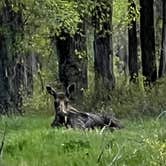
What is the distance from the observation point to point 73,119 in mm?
→ 14859

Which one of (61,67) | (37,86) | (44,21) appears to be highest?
(44,21)

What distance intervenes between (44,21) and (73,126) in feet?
26.5

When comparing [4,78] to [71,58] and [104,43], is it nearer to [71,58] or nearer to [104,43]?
[71,58]

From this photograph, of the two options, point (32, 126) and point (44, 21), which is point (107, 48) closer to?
point (44, 21)

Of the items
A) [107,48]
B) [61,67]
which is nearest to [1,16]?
[61,67]

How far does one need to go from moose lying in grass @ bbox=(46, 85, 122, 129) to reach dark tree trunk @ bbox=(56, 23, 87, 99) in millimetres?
9247

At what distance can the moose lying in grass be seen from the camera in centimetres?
1470

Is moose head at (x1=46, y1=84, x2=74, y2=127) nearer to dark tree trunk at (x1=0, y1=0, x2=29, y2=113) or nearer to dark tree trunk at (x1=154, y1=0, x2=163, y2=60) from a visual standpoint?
dark tree trunk at (x1=0, y1=0, x2=29, y2=113)

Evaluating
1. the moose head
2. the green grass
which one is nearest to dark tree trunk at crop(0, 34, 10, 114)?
the moose head

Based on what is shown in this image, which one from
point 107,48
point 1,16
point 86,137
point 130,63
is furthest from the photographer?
point 130,63

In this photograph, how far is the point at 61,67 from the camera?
25.0 m

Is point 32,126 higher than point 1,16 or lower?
lower

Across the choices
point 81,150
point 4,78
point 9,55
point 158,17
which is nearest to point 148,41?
point 9,55

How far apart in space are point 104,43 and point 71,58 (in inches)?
108
